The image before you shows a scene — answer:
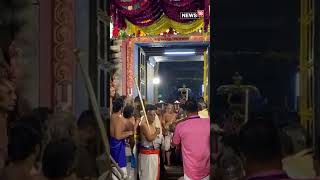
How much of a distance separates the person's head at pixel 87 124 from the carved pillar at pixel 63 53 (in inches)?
2.6

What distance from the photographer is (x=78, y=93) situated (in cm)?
196

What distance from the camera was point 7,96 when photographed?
1909mm

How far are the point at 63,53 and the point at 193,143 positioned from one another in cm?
130

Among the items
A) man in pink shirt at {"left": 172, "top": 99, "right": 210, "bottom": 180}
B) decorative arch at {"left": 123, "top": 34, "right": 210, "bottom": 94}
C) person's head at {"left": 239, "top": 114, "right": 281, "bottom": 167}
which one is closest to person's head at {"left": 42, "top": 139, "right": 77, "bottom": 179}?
person's head at {"left": 239, "top": 114, "right": 281, "bottom": 167}

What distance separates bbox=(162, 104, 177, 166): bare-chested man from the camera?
19.7ft

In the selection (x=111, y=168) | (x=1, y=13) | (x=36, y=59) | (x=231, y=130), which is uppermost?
(x=1, y=13)

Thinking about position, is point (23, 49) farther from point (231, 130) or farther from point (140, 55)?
point (140, 55)

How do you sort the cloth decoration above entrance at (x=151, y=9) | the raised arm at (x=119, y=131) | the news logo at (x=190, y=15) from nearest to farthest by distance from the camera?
the raised arm at (x=119, y=131) < the cloth decoration above entrance at (x=151, y=9) < the news logo at (x=190, y=15)

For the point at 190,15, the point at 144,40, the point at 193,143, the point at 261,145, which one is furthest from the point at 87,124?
the point at 144,40

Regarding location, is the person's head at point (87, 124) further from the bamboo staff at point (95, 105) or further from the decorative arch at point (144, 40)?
the decorative arch at point (144, 40)

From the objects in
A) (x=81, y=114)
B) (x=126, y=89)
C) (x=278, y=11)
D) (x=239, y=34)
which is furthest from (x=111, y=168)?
(x=126, y=89)

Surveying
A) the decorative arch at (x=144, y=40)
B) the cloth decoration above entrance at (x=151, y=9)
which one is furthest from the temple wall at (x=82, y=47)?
the decorative arch at (x=144, y=40)

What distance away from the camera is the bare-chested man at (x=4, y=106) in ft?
6.12

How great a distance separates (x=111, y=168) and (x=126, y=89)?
4.84 m
